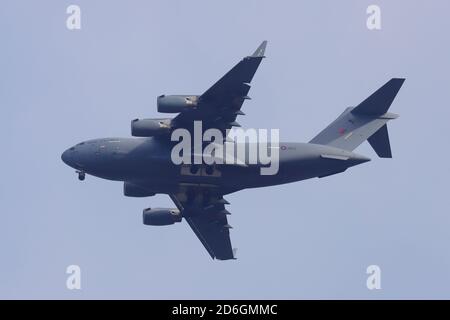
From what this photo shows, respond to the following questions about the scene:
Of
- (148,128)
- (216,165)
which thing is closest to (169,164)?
(148,128)

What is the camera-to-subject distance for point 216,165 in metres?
38.2

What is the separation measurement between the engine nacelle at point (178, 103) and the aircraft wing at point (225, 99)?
0.77 ft

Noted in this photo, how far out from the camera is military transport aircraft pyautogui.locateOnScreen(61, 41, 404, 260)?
37.4m

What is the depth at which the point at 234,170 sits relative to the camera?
38.3 m

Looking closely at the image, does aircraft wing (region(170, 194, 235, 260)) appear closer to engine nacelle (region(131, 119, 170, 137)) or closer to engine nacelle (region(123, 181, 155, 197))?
engine nacelle (region(123, 181, 155, 197))

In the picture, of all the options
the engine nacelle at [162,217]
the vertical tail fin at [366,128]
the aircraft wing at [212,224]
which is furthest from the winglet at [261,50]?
the engine nacelle at [162,217]

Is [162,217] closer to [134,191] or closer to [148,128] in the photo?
[134,191]

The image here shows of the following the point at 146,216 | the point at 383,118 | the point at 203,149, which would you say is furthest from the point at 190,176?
the point at 383,118

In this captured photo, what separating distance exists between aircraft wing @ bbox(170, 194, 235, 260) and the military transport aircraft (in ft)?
3.03

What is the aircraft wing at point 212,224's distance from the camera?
135 feet

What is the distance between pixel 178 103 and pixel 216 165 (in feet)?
8.35

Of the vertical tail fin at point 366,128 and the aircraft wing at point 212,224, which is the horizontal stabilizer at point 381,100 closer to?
the vertical tail fin at point 366,128

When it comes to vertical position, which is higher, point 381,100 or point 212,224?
point 381,100

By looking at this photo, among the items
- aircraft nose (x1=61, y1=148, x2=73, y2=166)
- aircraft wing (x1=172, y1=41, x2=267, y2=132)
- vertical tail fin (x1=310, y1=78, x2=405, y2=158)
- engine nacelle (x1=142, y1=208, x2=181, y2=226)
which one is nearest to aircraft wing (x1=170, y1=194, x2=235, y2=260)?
engine nacelle (x1=142, y1=208, x2=181, y2=226)
